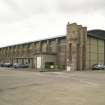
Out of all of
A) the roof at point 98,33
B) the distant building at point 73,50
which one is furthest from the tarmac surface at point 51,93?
the roof at point 98,33

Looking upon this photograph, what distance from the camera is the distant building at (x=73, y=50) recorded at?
4209 cm

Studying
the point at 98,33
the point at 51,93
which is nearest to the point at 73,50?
the point at 98,33

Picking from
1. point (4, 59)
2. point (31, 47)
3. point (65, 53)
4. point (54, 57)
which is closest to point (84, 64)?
point (65, 53)

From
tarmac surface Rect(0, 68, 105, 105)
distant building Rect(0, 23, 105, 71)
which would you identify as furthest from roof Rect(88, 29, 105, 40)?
tarmac surface Rect(0, 68, 105, 105)

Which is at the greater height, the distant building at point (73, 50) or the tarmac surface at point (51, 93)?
the distant building at point (73, 50)

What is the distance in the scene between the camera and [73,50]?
42531mm

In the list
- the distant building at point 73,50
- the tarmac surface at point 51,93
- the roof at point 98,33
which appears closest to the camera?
the tarmac surface at point 51,93

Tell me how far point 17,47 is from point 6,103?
205ft

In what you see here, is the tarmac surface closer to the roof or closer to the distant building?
the distant building

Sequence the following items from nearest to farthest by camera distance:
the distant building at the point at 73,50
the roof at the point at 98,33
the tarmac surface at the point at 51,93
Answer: the tarmac surface at the point at 51,93 < the distant building at the point at 73,50 < the roof at the point at 98,33

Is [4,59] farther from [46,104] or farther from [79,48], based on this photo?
[46,104]

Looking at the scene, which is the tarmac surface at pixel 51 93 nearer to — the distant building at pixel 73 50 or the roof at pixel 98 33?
the distant building at pixel 73 50

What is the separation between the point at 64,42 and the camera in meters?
48.0

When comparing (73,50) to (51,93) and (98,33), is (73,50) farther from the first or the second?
(51,93)
